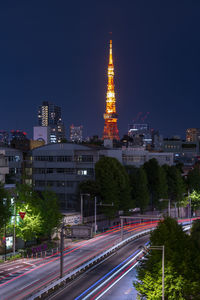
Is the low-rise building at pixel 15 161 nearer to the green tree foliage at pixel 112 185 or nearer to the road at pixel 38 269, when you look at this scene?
the green tree foliage at pixel 112 185

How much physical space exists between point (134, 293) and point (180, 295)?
919cm

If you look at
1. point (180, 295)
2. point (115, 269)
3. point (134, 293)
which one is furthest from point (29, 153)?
point (180, 295)

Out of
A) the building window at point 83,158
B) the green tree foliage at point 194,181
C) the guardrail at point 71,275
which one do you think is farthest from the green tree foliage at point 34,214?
the green tree foliage at point 194,181

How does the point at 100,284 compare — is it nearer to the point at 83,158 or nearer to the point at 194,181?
the point at 83,158

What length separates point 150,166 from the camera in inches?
4107

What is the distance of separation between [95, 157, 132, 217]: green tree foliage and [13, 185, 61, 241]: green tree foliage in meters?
21.4

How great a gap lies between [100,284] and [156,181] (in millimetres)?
62767

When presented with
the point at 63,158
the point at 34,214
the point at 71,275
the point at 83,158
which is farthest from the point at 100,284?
the point at 63,158

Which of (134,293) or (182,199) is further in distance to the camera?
(182,199)

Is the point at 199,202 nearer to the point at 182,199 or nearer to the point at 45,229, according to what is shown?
the point at 182,199

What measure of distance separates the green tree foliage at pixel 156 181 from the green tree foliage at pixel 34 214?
142ft

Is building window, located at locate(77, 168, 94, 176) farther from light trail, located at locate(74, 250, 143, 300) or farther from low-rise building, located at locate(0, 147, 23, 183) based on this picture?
light trail, located at locate(74, 250, 143, 300)

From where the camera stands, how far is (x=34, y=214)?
192 ft

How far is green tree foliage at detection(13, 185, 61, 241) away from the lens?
187 ft
